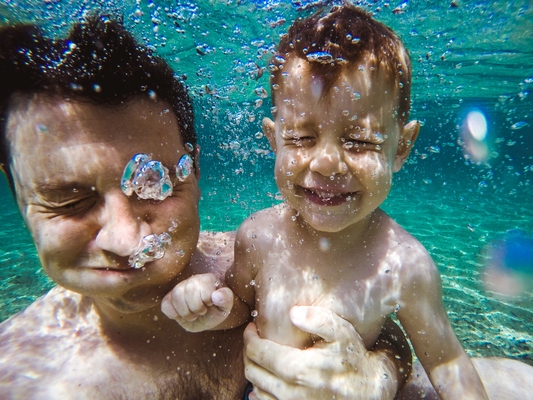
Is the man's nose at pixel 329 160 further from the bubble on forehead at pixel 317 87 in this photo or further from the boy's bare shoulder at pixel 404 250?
the boy's bare shoulder at pixel 404 250

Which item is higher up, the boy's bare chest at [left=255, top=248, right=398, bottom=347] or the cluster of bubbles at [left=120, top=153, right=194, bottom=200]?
the cluster of bubbles at [left=120, top=153, right=194, bottom=200]

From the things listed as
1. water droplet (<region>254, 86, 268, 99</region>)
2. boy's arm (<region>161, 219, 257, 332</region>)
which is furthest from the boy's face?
water droplet (<region>254, 86, 268, 99</region>)

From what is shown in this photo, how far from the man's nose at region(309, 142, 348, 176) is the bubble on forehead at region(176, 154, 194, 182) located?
2.69ft

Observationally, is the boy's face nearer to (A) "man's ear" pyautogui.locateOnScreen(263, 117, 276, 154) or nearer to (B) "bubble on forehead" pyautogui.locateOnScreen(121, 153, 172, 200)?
(A) "man's ear" pyautogui.locateOnScreen(263, 117, 276, 154)

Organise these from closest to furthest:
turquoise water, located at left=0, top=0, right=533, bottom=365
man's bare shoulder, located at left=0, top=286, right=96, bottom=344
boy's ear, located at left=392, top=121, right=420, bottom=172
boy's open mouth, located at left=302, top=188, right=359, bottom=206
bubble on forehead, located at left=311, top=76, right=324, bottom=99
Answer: bubble on forehead, located at left=311, top=76, right=324, bottom=99 < boy's open mouth, located at left=302, top=188, right=359, bottom=206 < boy's ear, located at left=392, top=121, right=420, bottom=172 < man's bare shoulder, located at left=0, top=286, right=96, bottom=344 < turquoise water, located at left=0, top=0, right=533, bottom=365

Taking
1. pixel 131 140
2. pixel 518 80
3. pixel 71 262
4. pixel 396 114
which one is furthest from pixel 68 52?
pixel 518 80

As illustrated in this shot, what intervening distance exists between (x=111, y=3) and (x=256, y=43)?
8.27 metres

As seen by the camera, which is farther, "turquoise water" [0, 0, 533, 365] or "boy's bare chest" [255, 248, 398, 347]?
"turquoise water" [0, 0, 533, 365]

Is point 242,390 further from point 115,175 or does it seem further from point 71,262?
point 115,175

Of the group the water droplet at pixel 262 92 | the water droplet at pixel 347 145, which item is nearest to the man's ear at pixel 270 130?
the water droplet at pixel 347 145

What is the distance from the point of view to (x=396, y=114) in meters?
2.02

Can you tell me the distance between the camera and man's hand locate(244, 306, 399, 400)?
184cm

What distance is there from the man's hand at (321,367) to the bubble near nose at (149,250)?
865 millimetres

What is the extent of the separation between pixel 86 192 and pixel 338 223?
4.81 ft
